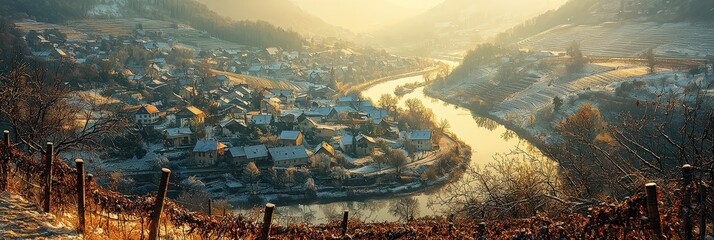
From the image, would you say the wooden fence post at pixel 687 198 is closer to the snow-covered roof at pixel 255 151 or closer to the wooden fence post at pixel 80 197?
the wooden fence post at pixel 80 197

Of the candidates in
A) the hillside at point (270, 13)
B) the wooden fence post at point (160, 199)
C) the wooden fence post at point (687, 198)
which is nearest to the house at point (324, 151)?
the wooden fence post at point (160, 199)

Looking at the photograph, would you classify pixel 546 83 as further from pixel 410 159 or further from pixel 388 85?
pixel 410 159

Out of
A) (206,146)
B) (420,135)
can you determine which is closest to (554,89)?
(420,135)

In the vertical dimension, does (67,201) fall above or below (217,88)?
above

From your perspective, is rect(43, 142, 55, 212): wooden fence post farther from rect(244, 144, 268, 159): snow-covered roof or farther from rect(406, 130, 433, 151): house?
rect(406, 130, 433, 151): house

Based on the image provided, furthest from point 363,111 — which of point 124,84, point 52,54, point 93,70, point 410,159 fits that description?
point 52,54
